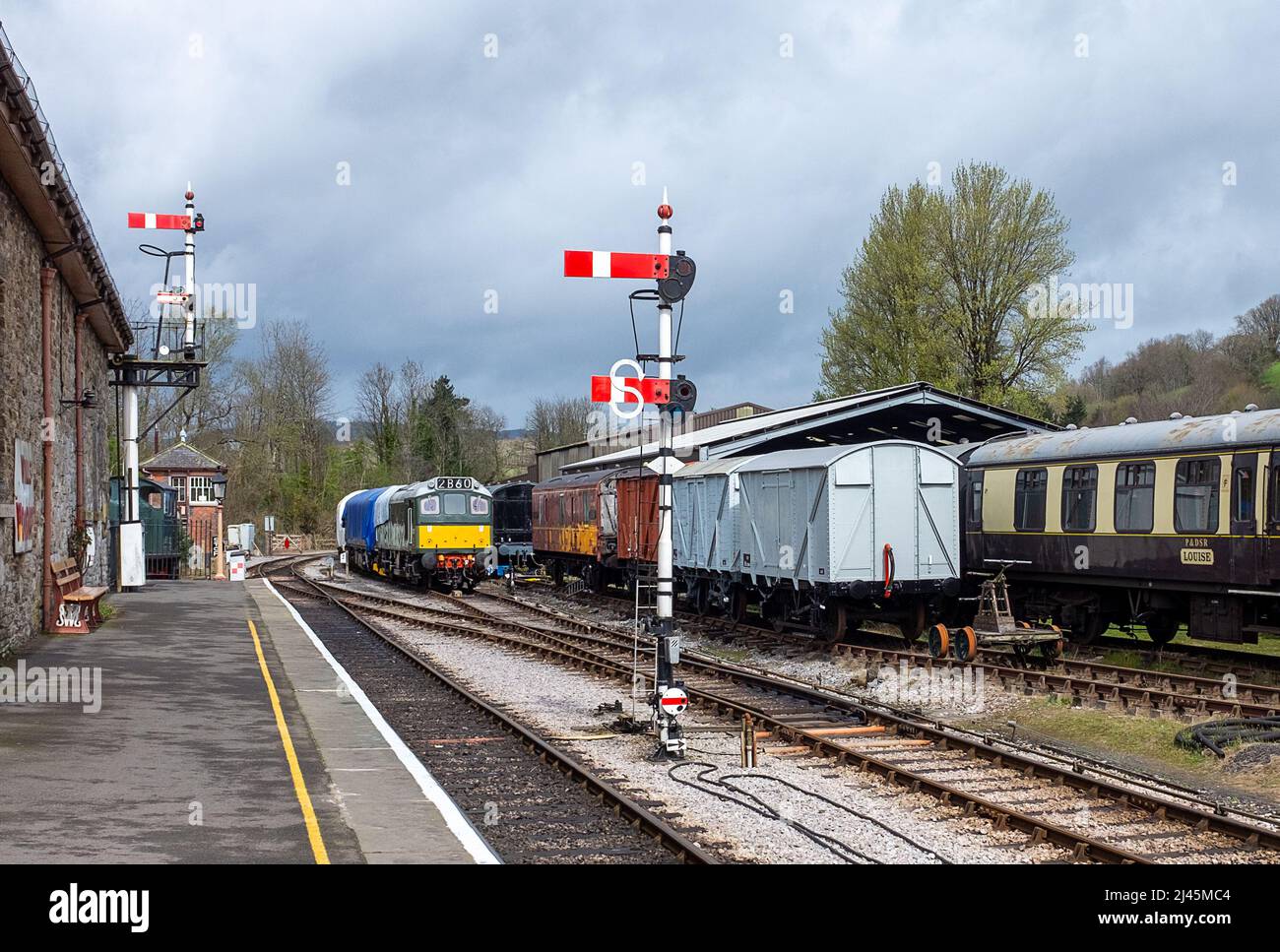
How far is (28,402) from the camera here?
667 inches

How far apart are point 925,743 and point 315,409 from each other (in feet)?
212

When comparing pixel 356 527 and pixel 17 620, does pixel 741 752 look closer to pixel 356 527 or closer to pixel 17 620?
pixel 17 620

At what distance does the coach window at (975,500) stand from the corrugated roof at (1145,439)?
0.97ft

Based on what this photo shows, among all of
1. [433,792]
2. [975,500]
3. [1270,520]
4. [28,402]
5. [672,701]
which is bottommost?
[433,792]

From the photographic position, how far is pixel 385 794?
887cm

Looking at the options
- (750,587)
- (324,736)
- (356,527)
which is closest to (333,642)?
(750,587)

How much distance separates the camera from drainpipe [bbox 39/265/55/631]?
18.1 m

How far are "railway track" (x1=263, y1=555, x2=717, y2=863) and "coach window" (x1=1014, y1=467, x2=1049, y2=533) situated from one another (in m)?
9.96

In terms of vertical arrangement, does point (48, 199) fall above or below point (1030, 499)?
above

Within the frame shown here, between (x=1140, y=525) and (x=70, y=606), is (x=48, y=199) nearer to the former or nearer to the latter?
(x=70, y=606)

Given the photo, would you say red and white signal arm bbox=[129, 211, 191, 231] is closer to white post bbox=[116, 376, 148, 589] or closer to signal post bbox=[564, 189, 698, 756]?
white post bbox=[116, 376, 148, 589]


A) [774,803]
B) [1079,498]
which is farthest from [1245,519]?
[774,803]

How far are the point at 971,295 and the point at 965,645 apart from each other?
2714cm

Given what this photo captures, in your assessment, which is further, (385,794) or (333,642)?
(333,642)
